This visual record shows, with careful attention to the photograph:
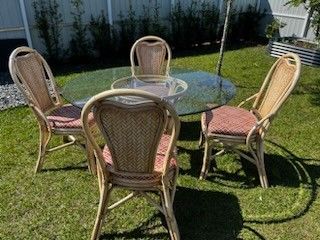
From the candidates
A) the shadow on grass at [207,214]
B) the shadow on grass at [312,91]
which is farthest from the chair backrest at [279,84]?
A: the shadow on grass at [312,91]

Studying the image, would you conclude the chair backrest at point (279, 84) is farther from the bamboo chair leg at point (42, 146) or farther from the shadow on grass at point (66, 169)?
the bamboo chair leg at point (42, 146)

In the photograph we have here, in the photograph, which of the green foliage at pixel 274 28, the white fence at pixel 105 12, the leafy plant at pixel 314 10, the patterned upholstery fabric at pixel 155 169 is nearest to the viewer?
the patterned upholstery fabric at pixel 155 169

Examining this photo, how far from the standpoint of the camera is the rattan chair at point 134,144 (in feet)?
5.32

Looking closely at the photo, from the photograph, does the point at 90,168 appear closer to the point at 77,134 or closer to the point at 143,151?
the point at 77,134

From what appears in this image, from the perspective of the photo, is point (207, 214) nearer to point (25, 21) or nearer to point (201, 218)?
point (201, 218)

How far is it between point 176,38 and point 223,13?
5.22 feet

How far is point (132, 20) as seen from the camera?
6883 mm

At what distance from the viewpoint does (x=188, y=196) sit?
2.64 m

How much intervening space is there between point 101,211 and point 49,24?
4978mm

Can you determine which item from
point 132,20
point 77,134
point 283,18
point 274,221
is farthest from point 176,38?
point 274,221

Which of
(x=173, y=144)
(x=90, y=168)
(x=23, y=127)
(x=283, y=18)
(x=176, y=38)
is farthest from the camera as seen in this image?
(x=283, y=18)

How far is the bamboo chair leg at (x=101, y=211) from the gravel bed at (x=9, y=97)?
9.28ft

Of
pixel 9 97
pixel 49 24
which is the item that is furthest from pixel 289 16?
pixel 9 97

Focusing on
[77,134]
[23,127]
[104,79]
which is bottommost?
[23,127]
